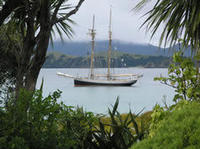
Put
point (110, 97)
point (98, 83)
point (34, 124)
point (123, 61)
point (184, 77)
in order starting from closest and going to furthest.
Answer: point (34, 124) < point (184, 77) < point (110, 97) < point (98, 83) < point (123, 61)

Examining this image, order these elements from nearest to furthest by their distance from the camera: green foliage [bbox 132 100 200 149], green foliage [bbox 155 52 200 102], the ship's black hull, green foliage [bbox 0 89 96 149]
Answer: green foliage [bbox 132 100 200 149] → green foliage [bbox 0 89 96 149] → green foliage [bbox 155 52 200 102] → the ship's black hull

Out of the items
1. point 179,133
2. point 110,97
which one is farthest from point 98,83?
point 179,133

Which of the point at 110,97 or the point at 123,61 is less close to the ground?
the point at 123,61

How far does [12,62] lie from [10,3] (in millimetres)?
4512

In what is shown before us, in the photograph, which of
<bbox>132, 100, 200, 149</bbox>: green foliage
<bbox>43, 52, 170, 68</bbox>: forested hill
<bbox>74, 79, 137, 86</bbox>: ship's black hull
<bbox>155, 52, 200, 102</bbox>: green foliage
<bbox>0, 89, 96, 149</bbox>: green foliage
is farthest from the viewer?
<bbox>43, 52, 170, 68</bbox>: forested hill

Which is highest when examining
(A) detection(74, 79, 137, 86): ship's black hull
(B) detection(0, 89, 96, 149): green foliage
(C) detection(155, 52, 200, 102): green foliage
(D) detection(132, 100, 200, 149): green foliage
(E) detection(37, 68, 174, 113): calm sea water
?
(C) detection(155, 52, 200, 102): green foliage

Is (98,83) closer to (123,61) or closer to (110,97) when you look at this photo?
(110,97)

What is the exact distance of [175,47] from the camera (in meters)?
4.23

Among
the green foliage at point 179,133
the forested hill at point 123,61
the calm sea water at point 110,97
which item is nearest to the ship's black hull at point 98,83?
the calm sea water at point 110,97

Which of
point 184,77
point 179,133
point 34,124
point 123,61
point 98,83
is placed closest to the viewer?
point 179,133

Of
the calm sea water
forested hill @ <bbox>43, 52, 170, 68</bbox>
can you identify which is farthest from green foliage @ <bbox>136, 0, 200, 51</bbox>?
forested hill @ <bbox>43, 52, 170, 68</bbox>

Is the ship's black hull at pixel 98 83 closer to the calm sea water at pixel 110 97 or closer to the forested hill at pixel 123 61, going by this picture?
the calm sea water at pixel 110 97

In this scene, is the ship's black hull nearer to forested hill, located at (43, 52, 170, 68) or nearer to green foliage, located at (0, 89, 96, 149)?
green foliage, located at (0, 89, 96, 149)

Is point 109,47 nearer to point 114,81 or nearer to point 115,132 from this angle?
point 114,81
